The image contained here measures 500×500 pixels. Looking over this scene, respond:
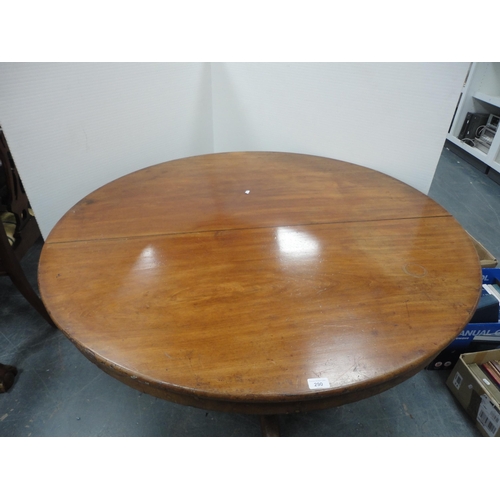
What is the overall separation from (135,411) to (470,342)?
136cm

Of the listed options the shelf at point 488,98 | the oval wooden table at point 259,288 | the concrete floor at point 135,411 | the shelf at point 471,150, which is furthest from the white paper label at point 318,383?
the shelf at point 488,98

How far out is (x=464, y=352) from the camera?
1389mm

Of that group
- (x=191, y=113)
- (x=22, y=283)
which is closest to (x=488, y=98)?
(x=191, y=113)

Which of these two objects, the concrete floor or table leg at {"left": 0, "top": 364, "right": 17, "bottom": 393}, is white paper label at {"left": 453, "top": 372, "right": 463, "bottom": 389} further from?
table leg at {"left": 0, "top": 364, "right": 17, "bottom": 393}

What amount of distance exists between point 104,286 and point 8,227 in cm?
108

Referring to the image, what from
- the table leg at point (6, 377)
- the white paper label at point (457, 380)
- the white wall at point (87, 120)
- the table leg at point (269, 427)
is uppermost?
the white wall at point (87, 120)

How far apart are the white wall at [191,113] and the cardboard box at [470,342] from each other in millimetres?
591

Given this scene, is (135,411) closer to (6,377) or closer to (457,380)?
(6,377)

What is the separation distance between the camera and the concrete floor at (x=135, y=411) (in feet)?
4.02

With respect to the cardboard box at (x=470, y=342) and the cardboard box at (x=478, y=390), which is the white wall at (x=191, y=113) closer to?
the cardboard box at (x=470, y=342)

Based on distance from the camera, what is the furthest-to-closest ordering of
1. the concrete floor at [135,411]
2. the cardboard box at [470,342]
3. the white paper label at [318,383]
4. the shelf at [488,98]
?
the shelf at [488,98], the cardboard box at [470,342], the concrete floor at [135,411], the white paper label at [318,383]
